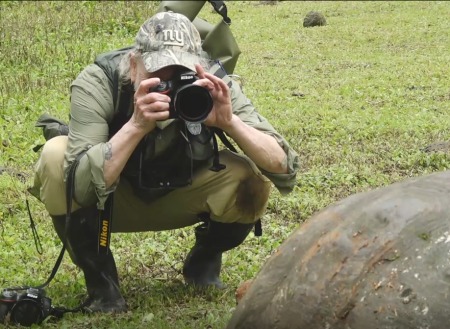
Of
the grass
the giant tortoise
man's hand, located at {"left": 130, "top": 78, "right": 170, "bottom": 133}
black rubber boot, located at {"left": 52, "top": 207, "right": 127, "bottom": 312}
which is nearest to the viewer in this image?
the giant tortoise

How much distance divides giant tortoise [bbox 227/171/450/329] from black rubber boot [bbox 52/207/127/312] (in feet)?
3.65

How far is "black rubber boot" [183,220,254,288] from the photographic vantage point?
3525 millimetres

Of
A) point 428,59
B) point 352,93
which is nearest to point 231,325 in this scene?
point 352,93

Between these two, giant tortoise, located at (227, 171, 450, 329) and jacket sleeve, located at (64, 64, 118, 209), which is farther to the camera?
jacket sleeve, located at (64, 64, 118, 209)

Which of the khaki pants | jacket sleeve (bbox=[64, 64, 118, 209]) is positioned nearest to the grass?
the khaki pants

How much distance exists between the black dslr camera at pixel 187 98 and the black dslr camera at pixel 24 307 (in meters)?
0.80

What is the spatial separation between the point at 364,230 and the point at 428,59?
26.2 ft

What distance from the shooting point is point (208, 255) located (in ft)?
11.8

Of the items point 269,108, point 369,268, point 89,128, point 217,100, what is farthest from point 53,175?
point 269,108

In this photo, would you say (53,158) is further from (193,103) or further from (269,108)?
(269,108)

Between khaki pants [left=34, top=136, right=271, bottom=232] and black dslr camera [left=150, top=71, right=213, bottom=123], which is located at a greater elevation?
black dslr camera [left=150, top=71, right=213, bottom=123]

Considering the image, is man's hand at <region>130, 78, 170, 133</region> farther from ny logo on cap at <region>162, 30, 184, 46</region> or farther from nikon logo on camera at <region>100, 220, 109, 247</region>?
nikon logo on camera at <region>100, 220, 109, 247</region>

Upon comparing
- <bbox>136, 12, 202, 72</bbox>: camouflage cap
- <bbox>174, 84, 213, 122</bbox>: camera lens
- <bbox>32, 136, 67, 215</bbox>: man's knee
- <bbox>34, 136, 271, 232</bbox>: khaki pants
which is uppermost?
<bbox>136, 12, 202, 72</bbox>: camouflage cap

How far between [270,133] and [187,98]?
1.51ft
